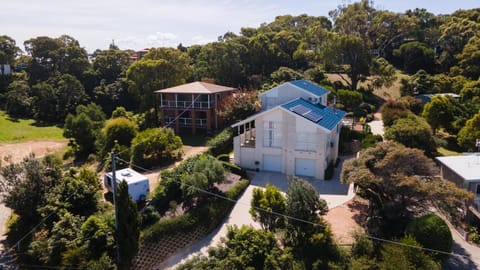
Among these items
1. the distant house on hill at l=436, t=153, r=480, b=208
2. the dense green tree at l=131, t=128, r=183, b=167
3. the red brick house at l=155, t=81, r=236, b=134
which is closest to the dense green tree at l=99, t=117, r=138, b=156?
the dense green tree at l=131, t=128, r=183, b=167

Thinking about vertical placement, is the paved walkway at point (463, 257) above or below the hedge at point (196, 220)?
below

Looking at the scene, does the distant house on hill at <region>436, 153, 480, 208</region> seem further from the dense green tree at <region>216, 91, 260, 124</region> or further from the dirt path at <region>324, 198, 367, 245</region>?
the dense green tree at <region>216, 91, 260, 124</region>

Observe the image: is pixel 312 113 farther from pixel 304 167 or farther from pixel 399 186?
pixel 399 186

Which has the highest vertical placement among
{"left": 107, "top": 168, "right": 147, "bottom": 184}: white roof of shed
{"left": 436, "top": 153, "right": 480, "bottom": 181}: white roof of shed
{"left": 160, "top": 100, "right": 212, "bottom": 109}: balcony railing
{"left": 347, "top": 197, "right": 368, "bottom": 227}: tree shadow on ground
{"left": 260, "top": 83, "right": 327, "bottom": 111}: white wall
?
{"left": 260, "top": 83, "right": 327, "bottom": 111}: white wall

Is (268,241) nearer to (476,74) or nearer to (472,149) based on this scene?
(472,149)

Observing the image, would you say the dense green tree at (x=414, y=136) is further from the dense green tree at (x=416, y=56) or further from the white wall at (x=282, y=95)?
the dense green tree at (x=416, y=56)

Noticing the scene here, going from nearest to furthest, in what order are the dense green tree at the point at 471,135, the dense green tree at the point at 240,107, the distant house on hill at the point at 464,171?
the distant house on hill at the point at 464,171, the dense green tree at the point at 471,135, the dense green tree at the point at 240,107

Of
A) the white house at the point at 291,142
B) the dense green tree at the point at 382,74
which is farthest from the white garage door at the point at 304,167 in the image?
the dense green tree at the point at 382,74

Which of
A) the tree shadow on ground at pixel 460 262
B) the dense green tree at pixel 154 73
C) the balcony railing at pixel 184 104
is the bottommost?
the tree shadow on ground at pixel 460 262
